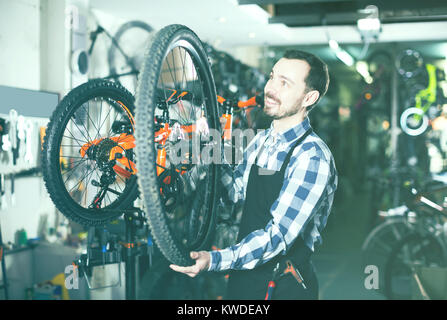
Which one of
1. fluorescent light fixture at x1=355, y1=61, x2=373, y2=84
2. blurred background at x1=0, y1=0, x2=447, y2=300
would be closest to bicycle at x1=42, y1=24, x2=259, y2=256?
blurred background at x1=0, y1=0, x2=447, y2=300

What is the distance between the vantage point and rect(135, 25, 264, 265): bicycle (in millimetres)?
1100

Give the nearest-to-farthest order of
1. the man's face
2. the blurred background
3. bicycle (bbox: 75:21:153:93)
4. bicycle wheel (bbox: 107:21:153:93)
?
1. the man's face
2. the blurred background
3. bicycle (bbox: 75:21:153:93)
4. bicycle wheel (bbox: 107:21:153:93)

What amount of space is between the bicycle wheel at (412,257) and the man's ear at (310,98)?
2472 millimetres

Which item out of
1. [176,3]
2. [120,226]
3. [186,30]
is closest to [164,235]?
[186,30]

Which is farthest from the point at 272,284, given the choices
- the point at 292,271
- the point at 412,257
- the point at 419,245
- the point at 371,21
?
the point at 419,245

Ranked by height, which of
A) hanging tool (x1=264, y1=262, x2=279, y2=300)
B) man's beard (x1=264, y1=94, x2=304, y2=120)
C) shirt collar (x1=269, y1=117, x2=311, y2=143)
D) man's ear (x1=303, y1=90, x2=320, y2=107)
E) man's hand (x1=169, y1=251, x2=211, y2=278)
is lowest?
hanging tool (x1=264, y1=262, x2=279, y2=300)

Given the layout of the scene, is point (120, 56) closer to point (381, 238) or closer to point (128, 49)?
point (128, 49)

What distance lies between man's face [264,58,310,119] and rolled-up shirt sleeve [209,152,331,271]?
0.56ft

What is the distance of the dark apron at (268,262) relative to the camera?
4.63ft

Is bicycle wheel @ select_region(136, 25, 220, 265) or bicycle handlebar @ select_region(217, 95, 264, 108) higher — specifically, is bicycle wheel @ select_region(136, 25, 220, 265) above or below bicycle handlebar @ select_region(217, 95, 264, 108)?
below

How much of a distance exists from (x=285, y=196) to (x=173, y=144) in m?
0.40

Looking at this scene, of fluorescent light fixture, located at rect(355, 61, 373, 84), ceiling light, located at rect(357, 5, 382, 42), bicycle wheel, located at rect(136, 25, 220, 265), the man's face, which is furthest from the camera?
fluorescent light fixture, located at rect(355, 61, 373, 84)

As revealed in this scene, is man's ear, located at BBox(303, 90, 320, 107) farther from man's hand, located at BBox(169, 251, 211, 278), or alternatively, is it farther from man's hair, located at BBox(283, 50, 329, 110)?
man's hand, located at BBox(169, 251, 211, 278)

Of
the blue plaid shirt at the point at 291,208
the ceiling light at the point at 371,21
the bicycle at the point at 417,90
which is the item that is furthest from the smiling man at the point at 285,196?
the bicycle at the point at 417,90
